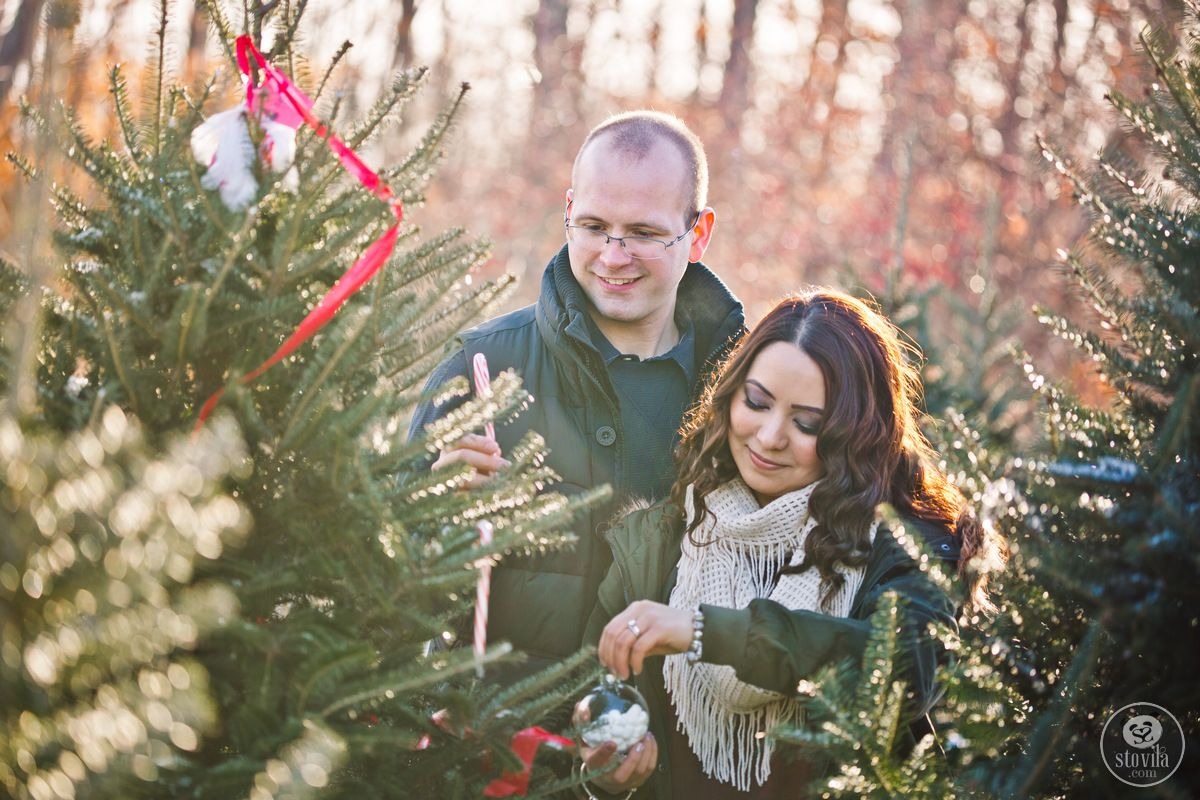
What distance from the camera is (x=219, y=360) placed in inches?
80.7

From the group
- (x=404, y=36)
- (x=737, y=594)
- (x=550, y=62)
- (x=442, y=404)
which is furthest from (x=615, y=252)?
(x=550, y=62)

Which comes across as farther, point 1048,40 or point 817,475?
point 1048,40

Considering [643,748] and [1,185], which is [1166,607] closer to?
[643,748]

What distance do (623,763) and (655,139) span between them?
224 cm

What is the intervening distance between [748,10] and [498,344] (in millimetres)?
21509

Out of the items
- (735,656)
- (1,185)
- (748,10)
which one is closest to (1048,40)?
(748,10)

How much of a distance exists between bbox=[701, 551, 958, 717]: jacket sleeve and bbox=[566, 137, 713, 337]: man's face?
5.13ft

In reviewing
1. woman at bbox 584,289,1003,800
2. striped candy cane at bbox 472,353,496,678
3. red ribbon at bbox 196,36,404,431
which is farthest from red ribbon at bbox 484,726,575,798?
red ribbon at bbox 196,36,404,431

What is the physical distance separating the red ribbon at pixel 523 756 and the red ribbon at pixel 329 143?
92cm

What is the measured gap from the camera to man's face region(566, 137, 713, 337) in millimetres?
3783

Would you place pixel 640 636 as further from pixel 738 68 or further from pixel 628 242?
pixel 738 68

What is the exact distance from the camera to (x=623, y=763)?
2484 millimetres

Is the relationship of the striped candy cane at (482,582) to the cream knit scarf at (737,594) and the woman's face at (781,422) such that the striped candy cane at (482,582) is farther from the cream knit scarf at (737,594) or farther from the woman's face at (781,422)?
the woman's face at (781,422)

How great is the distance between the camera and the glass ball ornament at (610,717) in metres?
2.32
